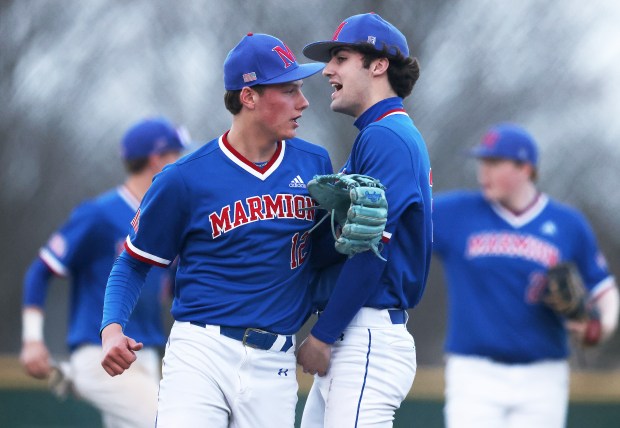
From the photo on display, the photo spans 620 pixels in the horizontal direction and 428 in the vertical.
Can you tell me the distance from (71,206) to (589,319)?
24.4 feet

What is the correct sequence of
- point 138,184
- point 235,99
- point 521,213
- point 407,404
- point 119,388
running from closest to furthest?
point 235,99
point 119,388
point 138,184
point 521,213
point 407,404

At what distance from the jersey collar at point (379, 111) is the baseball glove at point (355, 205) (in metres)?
0.38

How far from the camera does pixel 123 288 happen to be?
174 inches

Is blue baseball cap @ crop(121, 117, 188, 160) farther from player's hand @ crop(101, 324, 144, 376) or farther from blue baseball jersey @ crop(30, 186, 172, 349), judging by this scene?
player's hand @ crop(101, 324, 144, 376)

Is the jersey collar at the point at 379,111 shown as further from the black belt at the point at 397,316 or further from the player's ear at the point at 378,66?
the black belt at the point at 397,316

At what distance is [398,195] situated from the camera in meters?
4.25

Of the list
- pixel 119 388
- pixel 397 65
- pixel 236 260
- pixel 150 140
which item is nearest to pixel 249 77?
pixel 397 65

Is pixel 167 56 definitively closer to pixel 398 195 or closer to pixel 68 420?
pixel 68 420

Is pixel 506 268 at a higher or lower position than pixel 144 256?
higher

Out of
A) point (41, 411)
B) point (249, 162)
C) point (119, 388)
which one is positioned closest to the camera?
point (249, 162)

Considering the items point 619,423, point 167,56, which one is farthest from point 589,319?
point 167,56

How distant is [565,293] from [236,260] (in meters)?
2.36

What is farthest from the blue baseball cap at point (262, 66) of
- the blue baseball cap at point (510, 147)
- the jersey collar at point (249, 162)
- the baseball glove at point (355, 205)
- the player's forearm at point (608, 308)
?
the player's forearm at point (608, 308)

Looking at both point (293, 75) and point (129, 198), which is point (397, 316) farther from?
point (129, 198)
